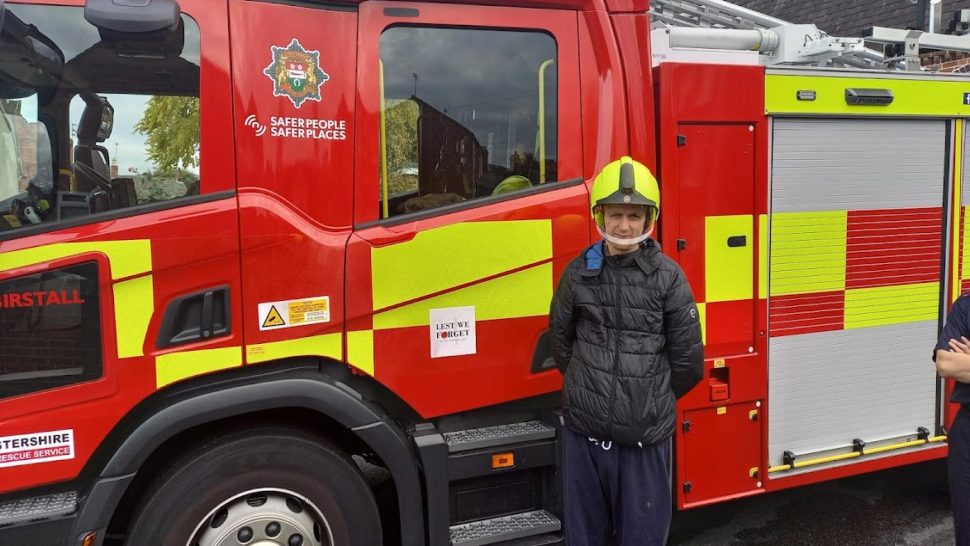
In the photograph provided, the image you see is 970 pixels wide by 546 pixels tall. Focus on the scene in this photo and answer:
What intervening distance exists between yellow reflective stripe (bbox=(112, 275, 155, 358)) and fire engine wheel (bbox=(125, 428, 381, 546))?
0.43 meters

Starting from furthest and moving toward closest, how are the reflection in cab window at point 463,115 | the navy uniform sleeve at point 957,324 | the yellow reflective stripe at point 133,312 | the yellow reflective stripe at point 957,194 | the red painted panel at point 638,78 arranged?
the yellow reflective stripe at point 957,194, the red painted panel at point 638,78, the reflection in cab window at point 463,115, the navy uniform sleeve at point 957,324, the yellow reflective stripe at point 133,312

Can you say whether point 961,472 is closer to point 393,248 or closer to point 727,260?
point 727,260

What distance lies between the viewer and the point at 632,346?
241 cm

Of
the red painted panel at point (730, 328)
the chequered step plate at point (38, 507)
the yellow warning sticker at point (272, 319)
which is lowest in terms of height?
the chequered step plate at point (38, 507)

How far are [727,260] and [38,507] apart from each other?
2.69 m

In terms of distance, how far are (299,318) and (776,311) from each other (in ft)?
6.69

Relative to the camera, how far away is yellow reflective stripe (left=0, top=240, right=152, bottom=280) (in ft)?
7.22

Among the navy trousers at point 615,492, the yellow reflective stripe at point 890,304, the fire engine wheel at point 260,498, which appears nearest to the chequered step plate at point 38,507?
the fire engine wheel at point 260,498

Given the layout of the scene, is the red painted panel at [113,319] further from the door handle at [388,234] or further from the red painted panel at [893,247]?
the red painted panel at [893,247]

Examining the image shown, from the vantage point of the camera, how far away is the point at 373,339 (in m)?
2.61

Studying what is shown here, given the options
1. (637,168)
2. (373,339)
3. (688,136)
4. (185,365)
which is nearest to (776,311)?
(688,136)

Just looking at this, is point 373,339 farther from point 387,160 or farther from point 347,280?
point 387,160

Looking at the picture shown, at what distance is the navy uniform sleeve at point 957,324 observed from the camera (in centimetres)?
252

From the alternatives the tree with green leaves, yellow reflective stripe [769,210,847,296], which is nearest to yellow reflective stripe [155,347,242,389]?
the tree with green leaves
